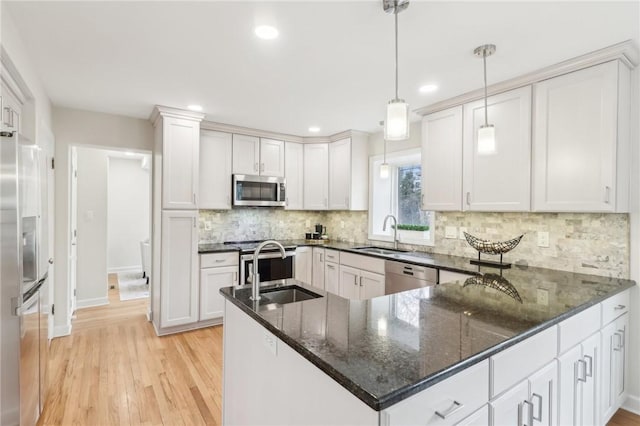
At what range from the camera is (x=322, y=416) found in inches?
40.6

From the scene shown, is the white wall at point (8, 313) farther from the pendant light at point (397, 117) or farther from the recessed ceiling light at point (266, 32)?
the pendant light at point (397, 117)

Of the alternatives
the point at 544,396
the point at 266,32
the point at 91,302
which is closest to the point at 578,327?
the point at 544,396

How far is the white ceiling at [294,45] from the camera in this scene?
1704 mm

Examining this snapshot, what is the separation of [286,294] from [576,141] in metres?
2.23

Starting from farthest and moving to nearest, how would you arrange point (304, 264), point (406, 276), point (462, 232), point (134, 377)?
point (304, 264) < point (462, 232) < point (406, 276) < point (134, 377)

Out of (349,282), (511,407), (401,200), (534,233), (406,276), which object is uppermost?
(401,200)

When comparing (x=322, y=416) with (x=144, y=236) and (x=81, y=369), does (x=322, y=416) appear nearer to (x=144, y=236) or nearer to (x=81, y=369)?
(x=81, y=369)

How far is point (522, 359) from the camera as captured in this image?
4.18ft

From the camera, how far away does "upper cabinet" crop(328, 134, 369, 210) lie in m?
4.31

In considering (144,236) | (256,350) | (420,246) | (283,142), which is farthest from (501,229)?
(144,236)

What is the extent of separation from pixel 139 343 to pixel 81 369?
22.6 inches

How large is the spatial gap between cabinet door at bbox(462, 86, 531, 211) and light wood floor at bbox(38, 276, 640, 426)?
1.64 meters

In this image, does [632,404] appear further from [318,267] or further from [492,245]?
[318,267]

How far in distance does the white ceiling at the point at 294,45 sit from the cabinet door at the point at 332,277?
2.04 m
